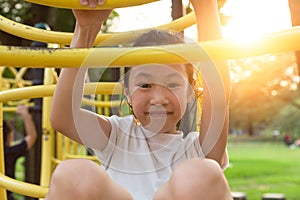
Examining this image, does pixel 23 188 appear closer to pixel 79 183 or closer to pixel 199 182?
pixel 79 183

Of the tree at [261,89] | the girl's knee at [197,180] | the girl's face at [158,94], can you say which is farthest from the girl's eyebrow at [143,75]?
the tree at [261,89]

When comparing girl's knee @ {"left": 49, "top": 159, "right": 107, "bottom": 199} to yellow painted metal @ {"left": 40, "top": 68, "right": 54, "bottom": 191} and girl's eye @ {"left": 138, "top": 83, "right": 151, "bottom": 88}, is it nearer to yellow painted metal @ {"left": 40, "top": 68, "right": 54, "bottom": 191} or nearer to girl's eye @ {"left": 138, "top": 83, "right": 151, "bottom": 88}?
girl's eye @ {"left": 138, "top": 83, "right": 151, "bottom": 88}

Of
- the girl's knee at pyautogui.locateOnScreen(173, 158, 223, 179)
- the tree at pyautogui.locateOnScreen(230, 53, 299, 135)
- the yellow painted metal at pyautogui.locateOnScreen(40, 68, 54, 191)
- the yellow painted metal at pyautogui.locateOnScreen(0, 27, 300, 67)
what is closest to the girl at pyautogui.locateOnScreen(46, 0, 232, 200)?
the girl's knee at pyautogui.locateOnScreen(173, 158, 223, 179)

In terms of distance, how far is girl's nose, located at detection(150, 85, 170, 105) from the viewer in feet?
2.95

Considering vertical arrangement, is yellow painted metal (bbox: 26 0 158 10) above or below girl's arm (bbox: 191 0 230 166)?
above

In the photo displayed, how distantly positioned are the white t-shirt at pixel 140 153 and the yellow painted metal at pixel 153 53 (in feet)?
1.12

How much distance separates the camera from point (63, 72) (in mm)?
908

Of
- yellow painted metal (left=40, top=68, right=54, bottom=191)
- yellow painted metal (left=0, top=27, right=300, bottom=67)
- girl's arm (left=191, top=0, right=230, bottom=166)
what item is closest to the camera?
yellow painted metal (left=0, top=27, right=300, bottom=67)

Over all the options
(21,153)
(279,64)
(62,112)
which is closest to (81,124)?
(62,112)

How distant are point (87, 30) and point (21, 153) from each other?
6.25 ft

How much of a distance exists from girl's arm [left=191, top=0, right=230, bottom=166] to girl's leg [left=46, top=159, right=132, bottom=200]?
228mm

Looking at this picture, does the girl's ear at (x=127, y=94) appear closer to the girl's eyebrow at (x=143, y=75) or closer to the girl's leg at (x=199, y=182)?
the girl's eyebrow at (x=143, y=75)

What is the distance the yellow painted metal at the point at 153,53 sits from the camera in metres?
0.63

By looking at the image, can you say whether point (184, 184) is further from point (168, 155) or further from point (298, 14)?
point (298, 14)
